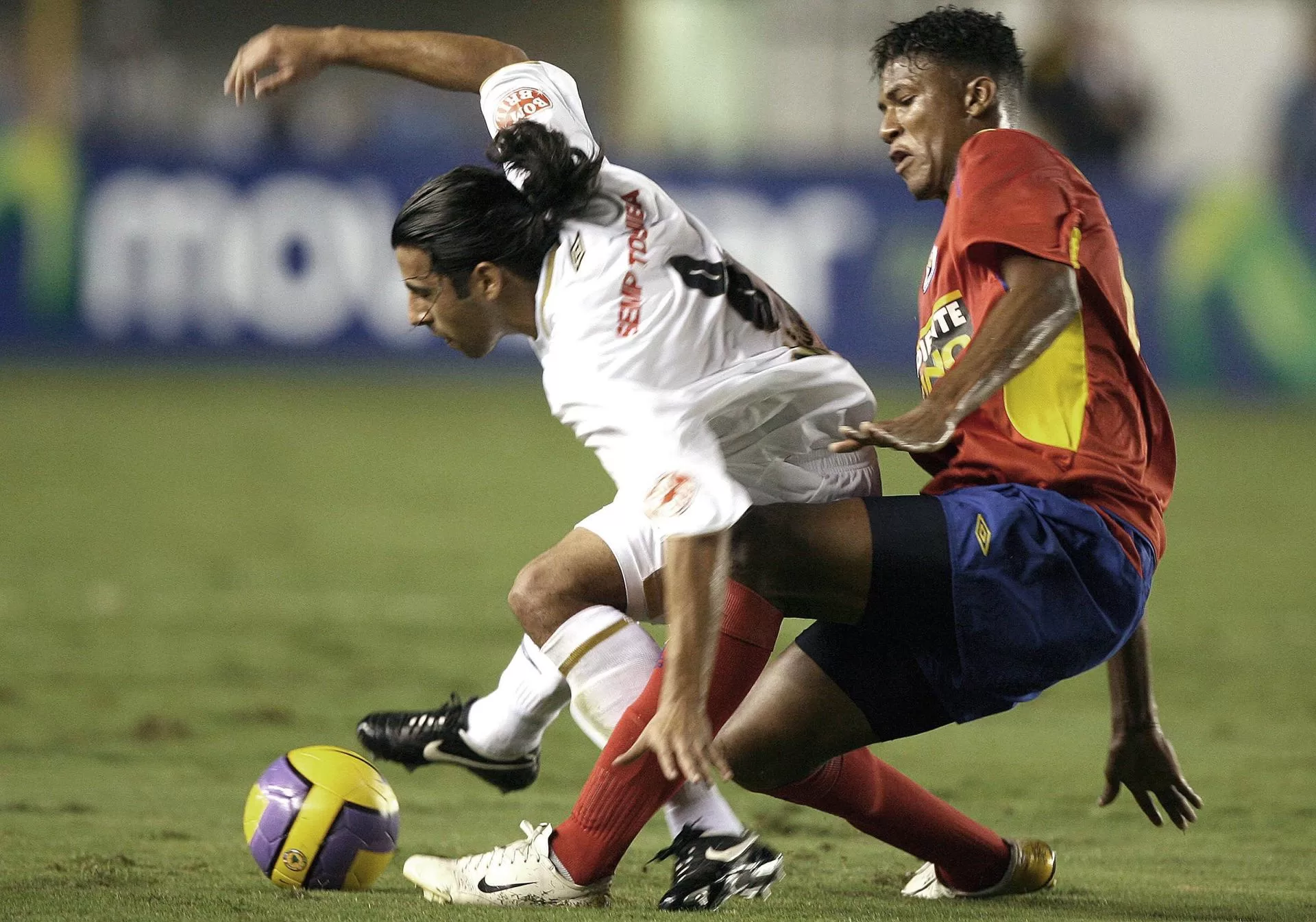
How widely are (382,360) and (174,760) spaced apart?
37.4ft

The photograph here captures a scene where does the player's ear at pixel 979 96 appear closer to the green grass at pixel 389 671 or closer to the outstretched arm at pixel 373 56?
the outstretched arm at pixel 373 56

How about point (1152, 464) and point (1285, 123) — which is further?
point (1285, 123)

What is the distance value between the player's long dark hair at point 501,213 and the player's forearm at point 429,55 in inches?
32.5

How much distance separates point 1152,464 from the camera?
3764 millimetres

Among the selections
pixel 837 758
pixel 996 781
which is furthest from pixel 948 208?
pixel 996 781

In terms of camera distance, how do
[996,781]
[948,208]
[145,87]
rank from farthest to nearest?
[145,87] → [996,781] → [948,208]

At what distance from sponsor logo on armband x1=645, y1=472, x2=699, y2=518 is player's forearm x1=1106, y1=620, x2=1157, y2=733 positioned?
1.29 meters

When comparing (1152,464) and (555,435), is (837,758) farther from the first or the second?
(555,435)

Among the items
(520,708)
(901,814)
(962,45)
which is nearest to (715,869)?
(901,814)

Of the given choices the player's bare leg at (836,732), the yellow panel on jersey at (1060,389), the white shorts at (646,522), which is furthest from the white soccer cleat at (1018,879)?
the yellow panel on jersey at (1060,389)

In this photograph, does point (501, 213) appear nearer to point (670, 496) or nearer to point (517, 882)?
point (670, 496)

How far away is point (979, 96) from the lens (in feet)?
12.7

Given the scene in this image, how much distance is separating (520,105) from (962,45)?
95 cm

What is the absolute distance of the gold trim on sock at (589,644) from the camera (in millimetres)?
3803
